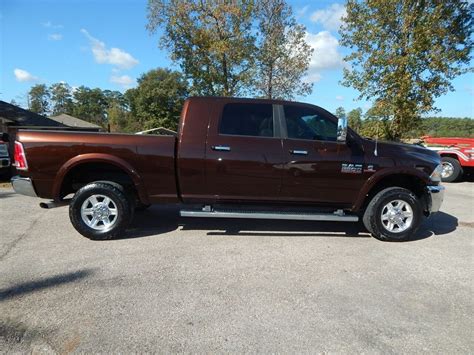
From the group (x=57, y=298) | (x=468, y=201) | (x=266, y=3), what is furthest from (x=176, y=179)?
(x=266, y=3)

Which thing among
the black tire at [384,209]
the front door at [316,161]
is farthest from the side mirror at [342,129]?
the black tire at [384,209]

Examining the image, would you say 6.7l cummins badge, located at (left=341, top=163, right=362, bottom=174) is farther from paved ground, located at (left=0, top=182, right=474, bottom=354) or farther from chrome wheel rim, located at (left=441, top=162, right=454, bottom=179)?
chrome wheel rim, located at (left=441, top=162, right=454, bottom=179)

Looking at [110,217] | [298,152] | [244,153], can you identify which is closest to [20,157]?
[110,217]

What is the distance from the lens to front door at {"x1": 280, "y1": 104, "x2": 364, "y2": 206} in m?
4.89

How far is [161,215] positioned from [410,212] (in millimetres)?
4140

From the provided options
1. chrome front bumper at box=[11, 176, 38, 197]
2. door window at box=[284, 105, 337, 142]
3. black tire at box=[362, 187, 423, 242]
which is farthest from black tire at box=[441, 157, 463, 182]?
chrome front bumper at box=[11, 176, 38, 197]

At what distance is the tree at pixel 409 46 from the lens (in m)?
13.4

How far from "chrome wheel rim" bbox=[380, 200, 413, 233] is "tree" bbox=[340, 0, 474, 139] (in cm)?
1018

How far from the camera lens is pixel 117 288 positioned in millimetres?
3393

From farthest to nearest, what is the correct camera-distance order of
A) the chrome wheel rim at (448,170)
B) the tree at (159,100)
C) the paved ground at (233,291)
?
the tree at (159,100)
the chrome wheel rim at (448,170)
the paved ground at (233,291)

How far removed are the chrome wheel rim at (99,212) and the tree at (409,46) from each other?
1266 cm

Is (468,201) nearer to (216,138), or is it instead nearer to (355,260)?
(355,260)

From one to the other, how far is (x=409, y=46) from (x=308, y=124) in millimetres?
11117

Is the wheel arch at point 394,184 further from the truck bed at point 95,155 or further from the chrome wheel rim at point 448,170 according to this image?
the chrome wheel rim at point 448,170
